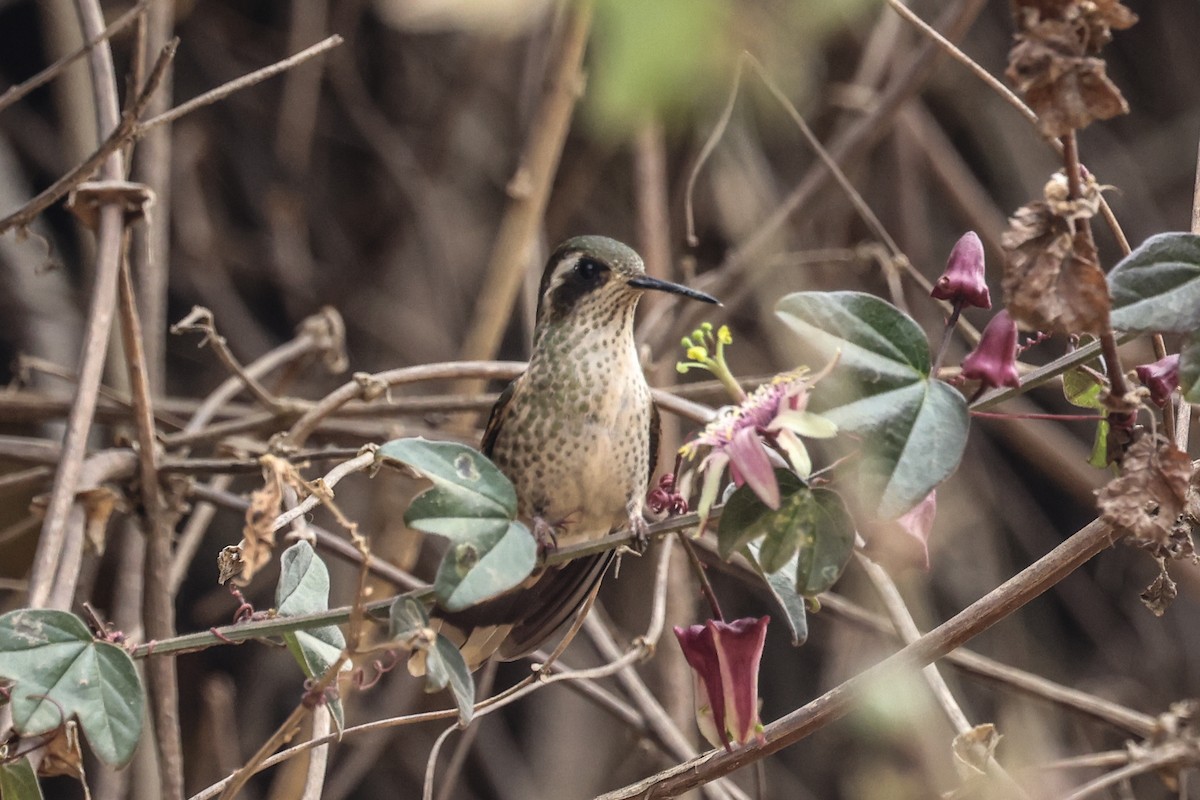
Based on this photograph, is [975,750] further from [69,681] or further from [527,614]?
[69,681]

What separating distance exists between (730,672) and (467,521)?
285 mm

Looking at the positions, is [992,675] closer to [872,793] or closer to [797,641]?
[797,641]

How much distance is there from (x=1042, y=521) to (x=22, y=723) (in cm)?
254

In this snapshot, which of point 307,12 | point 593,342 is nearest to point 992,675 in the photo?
point 593,342

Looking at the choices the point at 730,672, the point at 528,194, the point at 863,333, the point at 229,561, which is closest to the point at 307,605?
the point at 229,561

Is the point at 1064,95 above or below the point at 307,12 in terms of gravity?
below

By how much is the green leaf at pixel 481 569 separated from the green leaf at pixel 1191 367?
0.42 metres

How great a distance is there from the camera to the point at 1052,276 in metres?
0.73

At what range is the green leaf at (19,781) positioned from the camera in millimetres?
979

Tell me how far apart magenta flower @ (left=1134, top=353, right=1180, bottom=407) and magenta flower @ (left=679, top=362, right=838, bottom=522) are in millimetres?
231

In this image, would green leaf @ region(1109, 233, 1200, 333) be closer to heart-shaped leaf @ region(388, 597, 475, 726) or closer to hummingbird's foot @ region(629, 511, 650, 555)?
hummingbird's foot @ region(629, 511, 650, 555)

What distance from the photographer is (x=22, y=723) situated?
88 centimetres

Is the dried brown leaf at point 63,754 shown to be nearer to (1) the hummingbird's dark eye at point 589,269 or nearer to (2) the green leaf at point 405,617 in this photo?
(2) the green leaf at point 405,617

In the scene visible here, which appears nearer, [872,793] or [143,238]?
[143,238]
